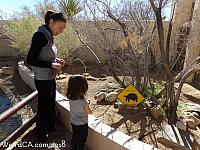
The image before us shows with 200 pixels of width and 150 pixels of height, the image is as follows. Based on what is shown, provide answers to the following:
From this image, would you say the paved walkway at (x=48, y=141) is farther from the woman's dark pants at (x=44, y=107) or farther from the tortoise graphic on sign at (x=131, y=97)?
the tortoise graphic on sign at (x=131, y=97)

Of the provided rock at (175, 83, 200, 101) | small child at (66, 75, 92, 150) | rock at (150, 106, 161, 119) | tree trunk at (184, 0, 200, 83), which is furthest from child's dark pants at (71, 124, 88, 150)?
Answer: tree trunk at (184, 0, 200, 83)

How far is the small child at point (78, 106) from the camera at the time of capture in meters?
3.18

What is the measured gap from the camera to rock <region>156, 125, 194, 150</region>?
143 inches

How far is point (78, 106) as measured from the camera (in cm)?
322

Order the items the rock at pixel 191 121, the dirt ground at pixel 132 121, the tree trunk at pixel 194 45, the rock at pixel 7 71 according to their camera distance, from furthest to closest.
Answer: the tree trunk at pixel 194 45, the rock at pixel 7 71, the rock at pixel 191 121, the dirt ground at pixel 132 121

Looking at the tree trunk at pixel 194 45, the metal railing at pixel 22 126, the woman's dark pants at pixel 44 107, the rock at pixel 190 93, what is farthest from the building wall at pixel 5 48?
the woman's dark pants at pixel 44 107

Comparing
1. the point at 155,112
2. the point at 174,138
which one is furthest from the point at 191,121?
the point at 174,138

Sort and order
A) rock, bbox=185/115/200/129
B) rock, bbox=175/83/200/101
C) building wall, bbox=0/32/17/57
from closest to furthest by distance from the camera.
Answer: rock, bbox=185/115/200/129 → rock, bbox=175/83/200/101 → building wall, bbox=0/32/17/57

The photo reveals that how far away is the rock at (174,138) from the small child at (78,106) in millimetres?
938

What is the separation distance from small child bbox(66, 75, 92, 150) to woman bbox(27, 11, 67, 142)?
38 centimetres

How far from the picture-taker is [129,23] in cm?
502

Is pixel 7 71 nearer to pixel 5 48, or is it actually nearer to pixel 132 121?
pixel 5 48

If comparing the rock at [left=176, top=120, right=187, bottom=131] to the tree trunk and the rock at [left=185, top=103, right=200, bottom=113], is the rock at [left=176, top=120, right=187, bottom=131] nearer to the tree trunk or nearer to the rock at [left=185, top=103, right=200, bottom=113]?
the rock at [left=185, top=103, right=200, bottom=113]

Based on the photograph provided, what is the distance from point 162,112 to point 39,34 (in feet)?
6.52
